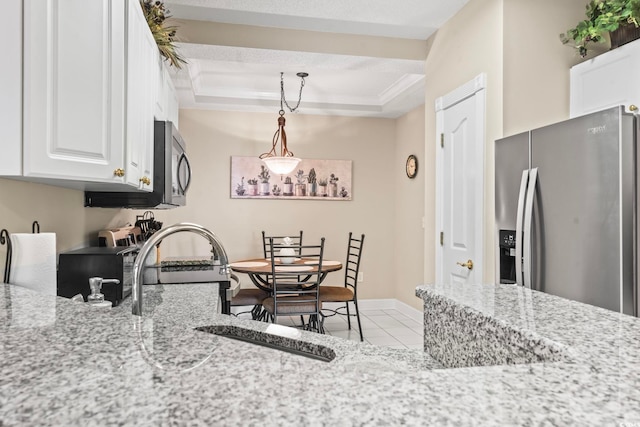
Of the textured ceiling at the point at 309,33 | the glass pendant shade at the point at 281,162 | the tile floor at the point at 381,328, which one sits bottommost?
the tile floor at the point at 381,328

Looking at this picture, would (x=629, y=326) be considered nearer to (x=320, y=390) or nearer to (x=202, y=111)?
(x=320, y=390)

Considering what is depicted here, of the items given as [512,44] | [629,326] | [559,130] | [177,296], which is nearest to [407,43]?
[512,44]

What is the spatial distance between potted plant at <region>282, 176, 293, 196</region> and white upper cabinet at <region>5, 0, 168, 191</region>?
137 inches

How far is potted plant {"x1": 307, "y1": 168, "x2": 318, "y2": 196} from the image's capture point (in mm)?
5398

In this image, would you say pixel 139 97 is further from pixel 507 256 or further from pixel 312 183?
pixel 312 183

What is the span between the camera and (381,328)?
4637mm

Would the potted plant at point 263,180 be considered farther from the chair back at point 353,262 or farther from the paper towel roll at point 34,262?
the paper towel roll at point 34,262

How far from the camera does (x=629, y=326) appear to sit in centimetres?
85

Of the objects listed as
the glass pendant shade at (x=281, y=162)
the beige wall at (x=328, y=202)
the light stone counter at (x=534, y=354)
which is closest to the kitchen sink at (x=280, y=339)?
the light stone counter at (x=534, y=354)

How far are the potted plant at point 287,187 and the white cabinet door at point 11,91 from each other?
165 inches

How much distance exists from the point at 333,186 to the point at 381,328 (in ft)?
6.03

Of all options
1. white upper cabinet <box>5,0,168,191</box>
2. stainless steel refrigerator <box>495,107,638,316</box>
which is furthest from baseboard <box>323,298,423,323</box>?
white upper cabinet <box>5,0,168,191</box>

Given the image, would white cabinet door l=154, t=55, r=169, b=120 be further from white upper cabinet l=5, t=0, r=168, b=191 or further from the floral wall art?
the floral wall art

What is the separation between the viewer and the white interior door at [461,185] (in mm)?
2705
